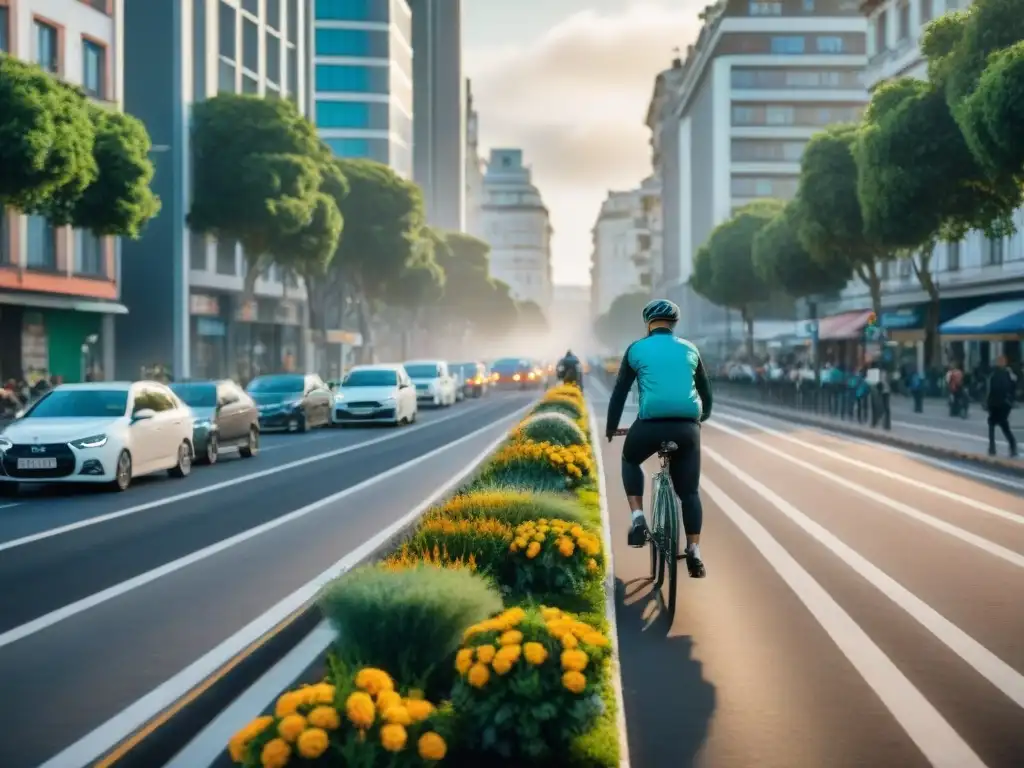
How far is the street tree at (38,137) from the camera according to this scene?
2709 cm

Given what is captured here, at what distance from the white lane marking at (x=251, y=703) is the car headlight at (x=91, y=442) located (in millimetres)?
11475

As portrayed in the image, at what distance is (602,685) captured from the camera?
17.1 ft

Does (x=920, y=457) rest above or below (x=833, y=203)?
below

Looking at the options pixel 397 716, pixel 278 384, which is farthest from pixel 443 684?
pixel 278 384

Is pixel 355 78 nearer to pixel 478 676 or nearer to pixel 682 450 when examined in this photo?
pixel 682 450

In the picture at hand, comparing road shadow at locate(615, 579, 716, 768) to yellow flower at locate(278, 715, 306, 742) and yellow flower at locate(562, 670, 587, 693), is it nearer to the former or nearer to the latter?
yellow flower at locate(562, 670, 587, 693)

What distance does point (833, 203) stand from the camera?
170 ft

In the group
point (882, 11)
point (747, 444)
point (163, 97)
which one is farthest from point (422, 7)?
point (747, 444)

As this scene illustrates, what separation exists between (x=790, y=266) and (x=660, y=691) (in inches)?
2391

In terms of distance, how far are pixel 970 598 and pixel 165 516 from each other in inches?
359

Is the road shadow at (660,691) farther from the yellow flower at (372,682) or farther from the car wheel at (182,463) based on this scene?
the car wheel at (182,463)

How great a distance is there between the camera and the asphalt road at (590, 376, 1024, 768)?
601cm

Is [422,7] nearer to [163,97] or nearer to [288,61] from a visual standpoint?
[288,61]

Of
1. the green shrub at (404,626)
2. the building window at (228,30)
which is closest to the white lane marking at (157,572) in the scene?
the green shrub at (404,626)
